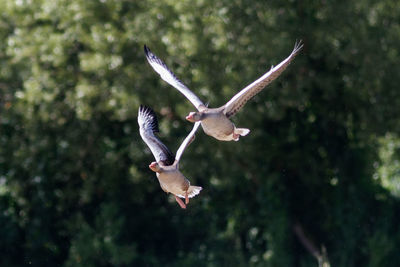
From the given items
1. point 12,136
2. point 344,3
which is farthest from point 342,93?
point 12,136

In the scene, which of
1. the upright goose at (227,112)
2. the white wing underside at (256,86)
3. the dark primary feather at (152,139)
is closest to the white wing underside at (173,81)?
the upright goose at (227,112)

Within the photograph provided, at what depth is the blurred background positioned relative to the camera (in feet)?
60.6

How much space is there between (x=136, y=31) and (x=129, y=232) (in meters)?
5.40

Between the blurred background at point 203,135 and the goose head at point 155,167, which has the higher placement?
the goose head at point 155,167

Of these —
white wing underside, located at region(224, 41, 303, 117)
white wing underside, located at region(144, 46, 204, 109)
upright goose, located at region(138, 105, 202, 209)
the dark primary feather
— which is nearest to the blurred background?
white wing underside, located at region(144, 46, 204, 109)

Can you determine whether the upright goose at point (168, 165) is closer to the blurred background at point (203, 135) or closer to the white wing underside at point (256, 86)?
the white wing underside at point (256, 86)

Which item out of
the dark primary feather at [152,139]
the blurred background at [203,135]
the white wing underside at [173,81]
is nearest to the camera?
the white wing underside at [173,81]

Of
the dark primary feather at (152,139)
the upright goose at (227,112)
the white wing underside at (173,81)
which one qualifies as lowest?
the dark primary feather at (152,139)

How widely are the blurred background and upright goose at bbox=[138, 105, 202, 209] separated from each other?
6645mm

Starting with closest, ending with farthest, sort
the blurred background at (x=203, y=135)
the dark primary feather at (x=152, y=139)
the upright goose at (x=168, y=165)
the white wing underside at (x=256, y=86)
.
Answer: the white wing underside at (x=256, y=86) → the upright goose at (x=168, y=165) → the dark primary feather at (x=152, y=139) → the blurred background at (x=203, y=135)

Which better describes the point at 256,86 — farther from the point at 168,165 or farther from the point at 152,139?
the point at 152,139

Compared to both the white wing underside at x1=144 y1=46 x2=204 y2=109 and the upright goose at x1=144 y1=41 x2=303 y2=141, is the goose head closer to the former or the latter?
the upright goose at x1=144 y1=41 x2=303 y2=141

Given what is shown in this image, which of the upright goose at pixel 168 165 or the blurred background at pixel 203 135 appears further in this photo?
the blurred background at pixel 203 135

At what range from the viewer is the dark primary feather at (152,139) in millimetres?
10703
